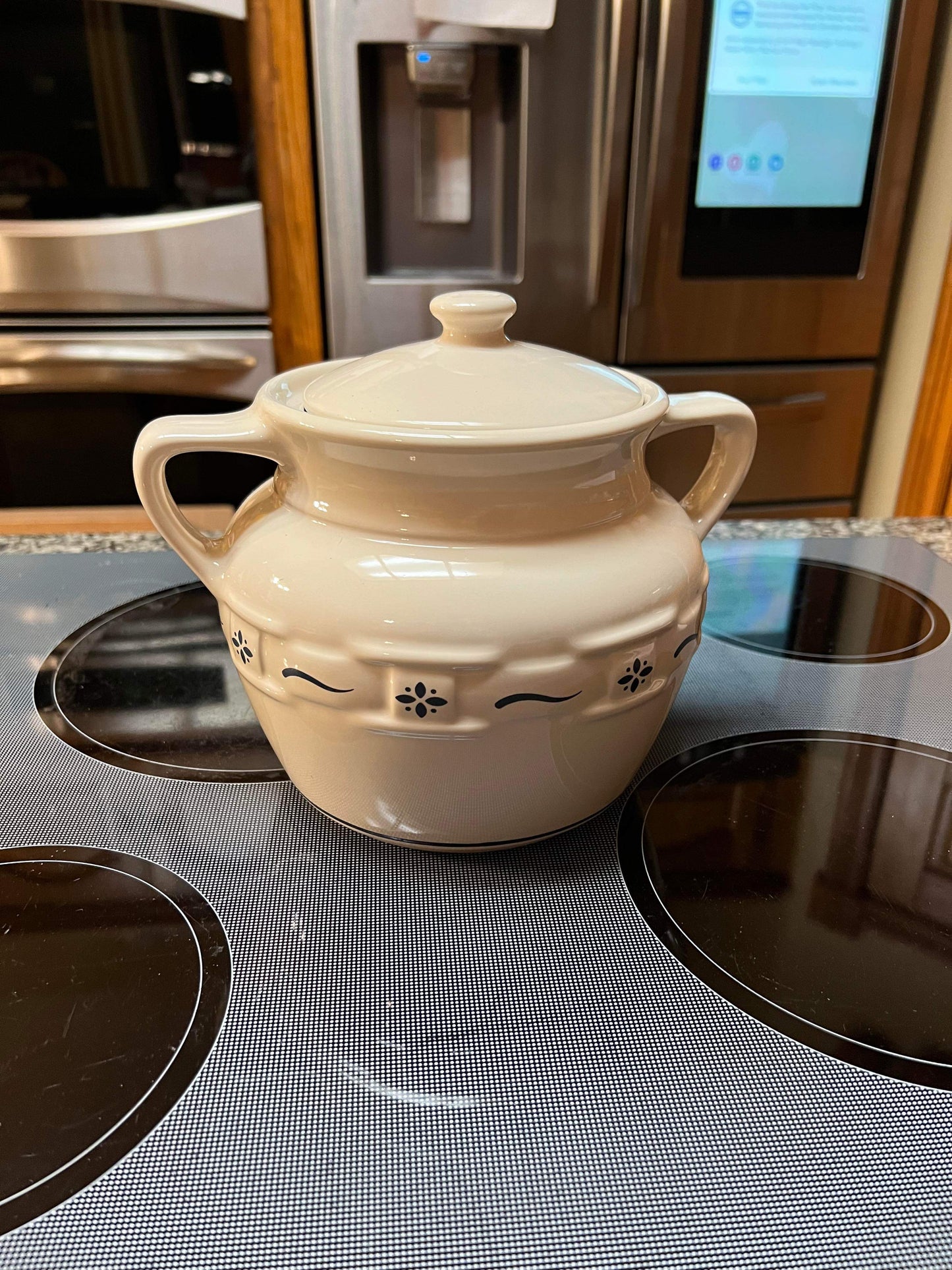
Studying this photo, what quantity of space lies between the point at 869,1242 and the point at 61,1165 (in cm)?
28

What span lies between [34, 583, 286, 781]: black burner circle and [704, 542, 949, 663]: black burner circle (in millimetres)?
367

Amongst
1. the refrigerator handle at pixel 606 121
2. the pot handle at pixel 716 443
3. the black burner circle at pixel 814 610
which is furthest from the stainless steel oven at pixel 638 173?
the pot handle at pixel 716 443

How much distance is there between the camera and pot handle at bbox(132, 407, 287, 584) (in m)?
0.44

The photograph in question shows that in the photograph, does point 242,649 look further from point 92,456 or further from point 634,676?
point 92,456

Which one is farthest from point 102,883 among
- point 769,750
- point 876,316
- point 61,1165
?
point 876,316

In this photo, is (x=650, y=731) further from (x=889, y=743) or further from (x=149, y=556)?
(x=149, y=556)

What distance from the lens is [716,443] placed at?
0.53m

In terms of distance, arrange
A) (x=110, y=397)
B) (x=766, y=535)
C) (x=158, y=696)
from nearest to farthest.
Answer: (x=158, y=696) < (x=766, y=535) < (x=110, y=397)

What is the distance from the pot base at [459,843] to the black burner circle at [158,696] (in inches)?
3.2

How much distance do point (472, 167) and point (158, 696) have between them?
1.20 metres

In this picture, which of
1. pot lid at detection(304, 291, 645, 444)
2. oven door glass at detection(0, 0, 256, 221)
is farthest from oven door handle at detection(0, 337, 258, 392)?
pot lid at detection(304, 291, 645, 444)

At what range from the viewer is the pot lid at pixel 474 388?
0.40 meters

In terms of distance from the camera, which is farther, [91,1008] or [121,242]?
[121,242]

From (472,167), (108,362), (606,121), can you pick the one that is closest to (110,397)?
(108,362)
